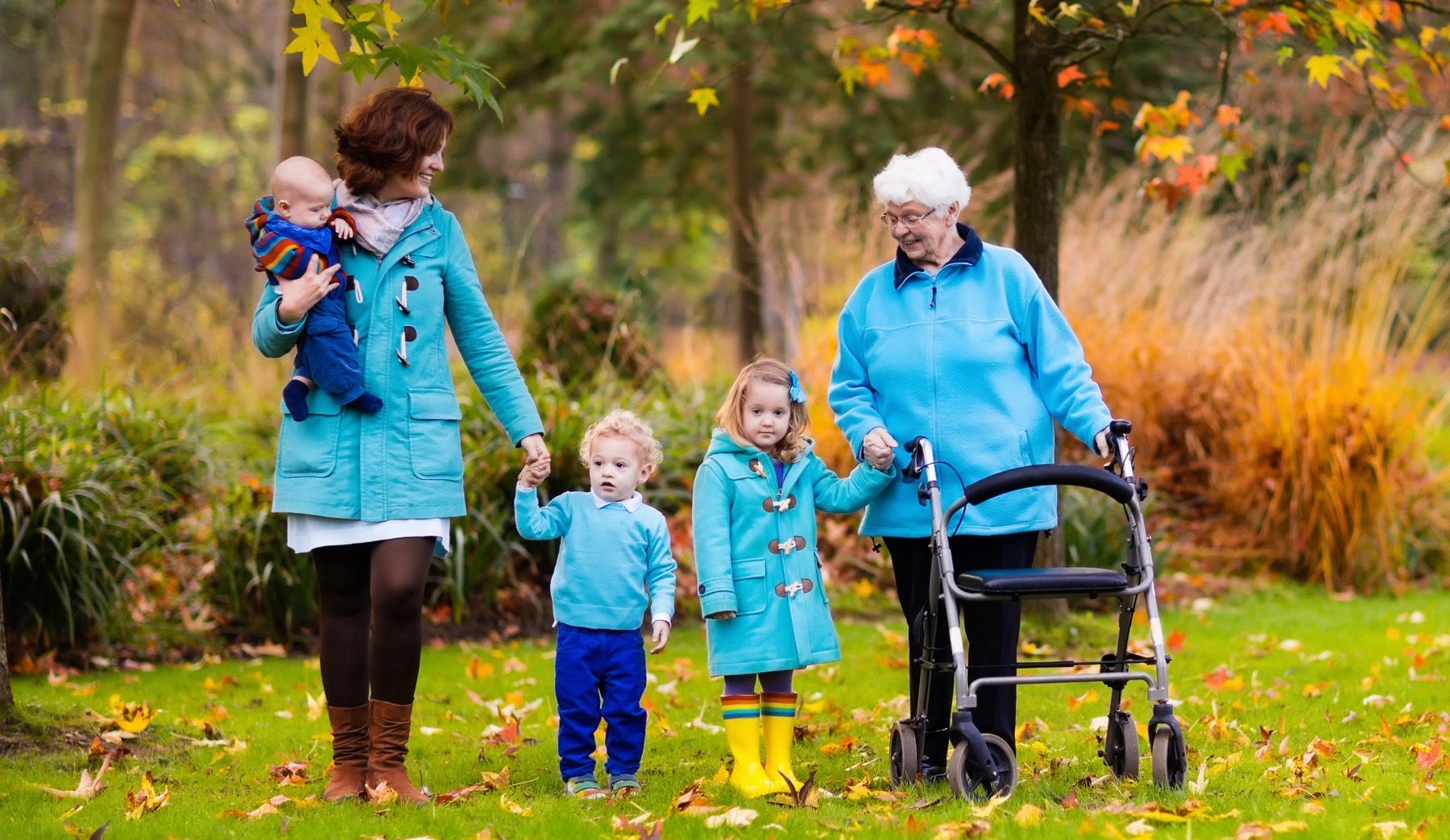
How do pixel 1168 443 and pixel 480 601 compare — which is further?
pixel 1168 443

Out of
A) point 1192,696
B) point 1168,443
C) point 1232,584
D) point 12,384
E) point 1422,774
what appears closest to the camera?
point 1422,774

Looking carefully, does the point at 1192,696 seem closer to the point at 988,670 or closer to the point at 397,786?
the point at 988,670

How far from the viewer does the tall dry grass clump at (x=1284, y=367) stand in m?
8.15

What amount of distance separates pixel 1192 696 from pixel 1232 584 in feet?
9.66

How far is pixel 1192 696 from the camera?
17.8 feet

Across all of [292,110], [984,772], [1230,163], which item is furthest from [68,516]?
[292,110]

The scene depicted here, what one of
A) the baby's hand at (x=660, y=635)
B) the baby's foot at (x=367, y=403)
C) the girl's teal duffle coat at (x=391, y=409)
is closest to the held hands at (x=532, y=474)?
the girl's teal duffle coat at (x=391, y=409)

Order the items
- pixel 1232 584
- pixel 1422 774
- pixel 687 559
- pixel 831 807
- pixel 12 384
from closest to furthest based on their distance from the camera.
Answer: pixel 831 807 → pixel 1422 774 → pixel 12 384 → pixel 687 559 → pixel 1232 584

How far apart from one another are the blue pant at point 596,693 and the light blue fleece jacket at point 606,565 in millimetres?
50

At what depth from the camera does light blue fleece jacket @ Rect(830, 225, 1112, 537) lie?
390 centimetres

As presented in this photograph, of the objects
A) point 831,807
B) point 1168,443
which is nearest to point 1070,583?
point 831,807

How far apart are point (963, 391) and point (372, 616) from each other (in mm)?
1660

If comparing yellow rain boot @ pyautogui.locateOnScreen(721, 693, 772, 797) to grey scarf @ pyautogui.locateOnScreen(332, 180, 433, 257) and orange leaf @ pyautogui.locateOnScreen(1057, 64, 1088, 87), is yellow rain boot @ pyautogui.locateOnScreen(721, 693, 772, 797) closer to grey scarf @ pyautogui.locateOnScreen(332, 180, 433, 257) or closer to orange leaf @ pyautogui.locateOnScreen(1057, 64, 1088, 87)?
grey scarf @ pyautogui.locateOnScreen(332, 180, 433, 257)

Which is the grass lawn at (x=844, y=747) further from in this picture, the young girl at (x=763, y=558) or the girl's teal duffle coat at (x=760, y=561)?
the girl's teal duffle coat at (x=760, y=561)
